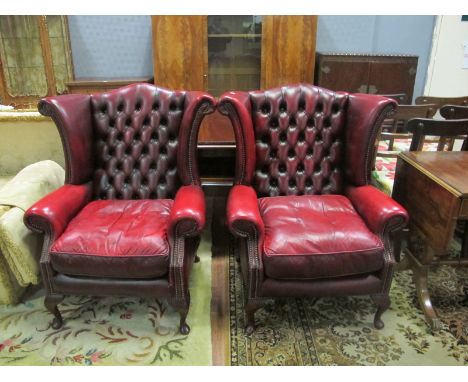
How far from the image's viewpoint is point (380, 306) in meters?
1.70

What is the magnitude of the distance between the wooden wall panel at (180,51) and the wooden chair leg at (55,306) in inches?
92.2

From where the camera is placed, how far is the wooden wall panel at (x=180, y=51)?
3330 mm

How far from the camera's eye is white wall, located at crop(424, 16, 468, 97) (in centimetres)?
388

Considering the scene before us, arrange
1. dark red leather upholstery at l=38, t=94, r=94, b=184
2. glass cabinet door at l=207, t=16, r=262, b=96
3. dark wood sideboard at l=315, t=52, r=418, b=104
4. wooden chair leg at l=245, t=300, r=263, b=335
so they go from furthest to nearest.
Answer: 1. dark wood sideboard at l=315, t=52, r=418, b=104
2. glass cabinet door at l=207, t=16, r=262, b=96
3. dark red leather upholstery at l=38, t=94, r=94, b=184
4. wooden chair leg at l=245, t=300, r=263, b=335

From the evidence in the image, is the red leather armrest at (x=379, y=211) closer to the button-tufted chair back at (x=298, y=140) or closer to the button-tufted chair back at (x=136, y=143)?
the button-tufted chair back at (x=298, y=140)

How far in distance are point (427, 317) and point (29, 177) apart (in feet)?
6.96

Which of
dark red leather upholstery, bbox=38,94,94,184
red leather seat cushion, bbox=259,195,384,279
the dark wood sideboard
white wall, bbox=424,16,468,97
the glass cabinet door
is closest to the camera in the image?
red leather seat cushion, bbox=259,195,384,279

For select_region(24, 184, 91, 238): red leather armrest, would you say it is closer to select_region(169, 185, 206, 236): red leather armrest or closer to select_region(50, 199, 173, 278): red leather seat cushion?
select_region(50, 199, 173, 278): red leather seat cushion

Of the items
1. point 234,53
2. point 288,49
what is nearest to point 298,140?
point 288,49

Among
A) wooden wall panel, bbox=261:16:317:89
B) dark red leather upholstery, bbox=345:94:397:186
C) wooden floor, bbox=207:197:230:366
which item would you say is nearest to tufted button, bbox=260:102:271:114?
dark red leather upholstery, bbox=345:94:397:186

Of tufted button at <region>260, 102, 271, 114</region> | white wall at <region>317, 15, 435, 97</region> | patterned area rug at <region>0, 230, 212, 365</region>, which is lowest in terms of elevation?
patterned area rug at <region>0, 230, 212, 365</region>

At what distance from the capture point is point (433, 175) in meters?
1.70

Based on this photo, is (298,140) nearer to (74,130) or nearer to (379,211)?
(379,211)

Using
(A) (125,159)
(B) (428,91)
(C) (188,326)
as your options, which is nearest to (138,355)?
(C) (188,326)
